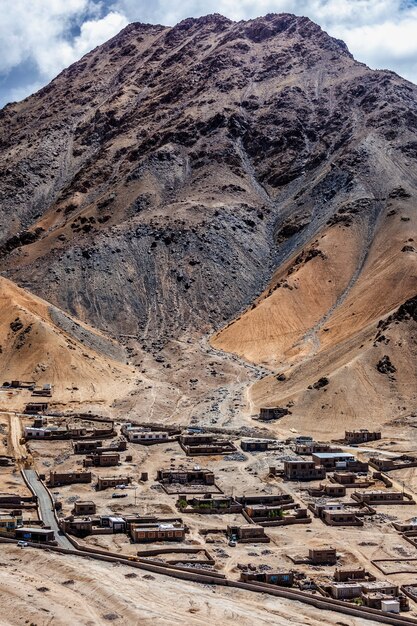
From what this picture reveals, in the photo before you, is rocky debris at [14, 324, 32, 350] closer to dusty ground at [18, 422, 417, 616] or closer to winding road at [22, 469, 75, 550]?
dusty ground at [18, 422, 417, 616]

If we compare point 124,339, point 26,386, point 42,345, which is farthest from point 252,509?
point 124,339

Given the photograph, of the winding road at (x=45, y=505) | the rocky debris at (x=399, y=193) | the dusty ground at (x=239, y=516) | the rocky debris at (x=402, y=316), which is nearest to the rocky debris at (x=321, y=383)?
the rocky debris at (x=402, y=316)

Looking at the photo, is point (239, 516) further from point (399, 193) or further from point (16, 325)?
point (399, 193)

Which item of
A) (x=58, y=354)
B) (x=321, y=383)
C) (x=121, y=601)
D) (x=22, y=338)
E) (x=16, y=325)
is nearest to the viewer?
(x=121, y=601)

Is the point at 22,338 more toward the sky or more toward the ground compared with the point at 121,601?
more toward the sky

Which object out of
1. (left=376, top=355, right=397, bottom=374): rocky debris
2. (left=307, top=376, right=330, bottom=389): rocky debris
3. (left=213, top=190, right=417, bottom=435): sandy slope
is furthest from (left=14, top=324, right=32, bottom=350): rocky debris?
(left=376, top=355, right=397, bottom=374): rocky debris

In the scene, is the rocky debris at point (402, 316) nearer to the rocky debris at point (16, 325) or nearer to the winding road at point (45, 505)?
the rocky debris at point (16, 325)

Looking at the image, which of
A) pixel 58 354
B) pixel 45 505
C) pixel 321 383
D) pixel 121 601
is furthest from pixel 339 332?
pixel 121 601
